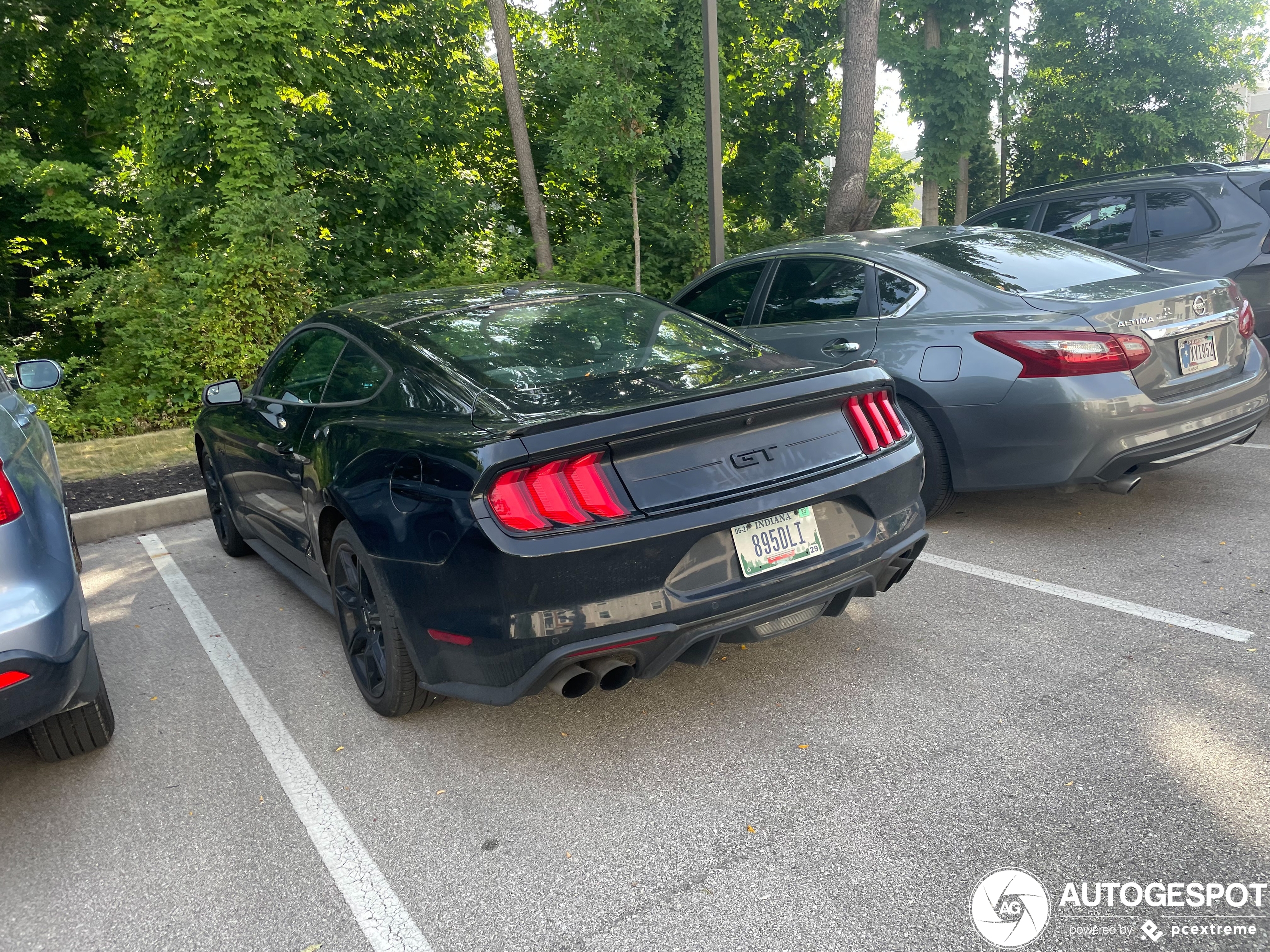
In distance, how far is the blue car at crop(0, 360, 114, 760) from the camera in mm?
2715

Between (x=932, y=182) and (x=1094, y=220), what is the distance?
10156 mm

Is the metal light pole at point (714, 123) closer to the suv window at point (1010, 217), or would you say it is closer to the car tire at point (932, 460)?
the suv window at point (1010, 217)

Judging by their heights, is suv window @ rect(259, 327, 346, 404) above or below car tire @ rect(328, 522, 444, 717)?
above

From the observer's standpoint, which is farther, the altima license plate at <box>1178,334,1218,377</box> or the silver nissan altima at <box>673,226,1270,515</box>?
the altima license plate at <box>1178,334,1218,377</box>

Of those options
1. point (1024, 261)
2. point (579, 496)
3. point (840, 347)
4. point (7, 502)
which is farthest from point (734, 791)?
point (1024, 261)

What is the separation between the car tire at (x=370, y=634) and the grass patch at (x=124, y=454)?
576cm

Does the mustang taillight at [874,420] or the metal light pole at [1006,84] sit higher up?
the metal light pole at [1006,84]

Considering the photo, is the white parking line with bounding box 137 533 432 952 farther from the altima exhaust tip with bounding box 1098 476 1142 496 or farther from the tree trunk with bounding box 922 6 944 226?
the tree trunk with bounding box 922 6 944 226

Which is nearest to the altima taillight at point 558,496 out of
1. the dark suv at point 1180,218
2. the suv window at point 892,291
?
the suv window at point 892,291

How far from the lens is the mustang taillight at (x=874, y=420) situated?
11.0 ft

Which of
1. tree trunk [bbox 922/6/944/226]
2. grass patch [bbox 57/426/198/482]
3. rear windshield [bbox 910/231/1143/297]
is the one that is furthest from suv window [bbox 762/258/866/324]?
tree trunk [bbox 922/6/944/226]

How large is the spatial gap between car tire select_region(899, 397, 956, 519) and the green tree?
674 inches

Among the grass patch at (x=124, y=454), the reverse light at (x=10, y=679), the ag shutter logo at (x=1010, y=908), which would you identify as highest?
the reverse light at (x=10, y=679)

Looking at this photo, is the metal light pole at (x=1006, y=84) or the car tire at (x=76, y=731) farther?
the metal light pole at (x=1006, y=84)
